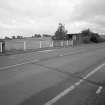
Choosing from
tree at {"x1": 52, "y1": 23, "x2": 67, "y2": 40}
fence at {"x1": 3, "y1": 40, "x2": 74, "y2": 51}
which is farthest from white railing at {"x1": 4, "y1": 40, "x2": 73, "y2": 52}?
tree at {"x1": 52, "y1": 23, "x2": 67, "y2": 40}

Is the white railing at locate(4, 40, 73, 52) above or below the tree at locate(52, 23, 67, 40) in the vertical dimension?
below

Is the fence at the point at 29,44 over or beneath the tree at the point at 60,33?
beneath

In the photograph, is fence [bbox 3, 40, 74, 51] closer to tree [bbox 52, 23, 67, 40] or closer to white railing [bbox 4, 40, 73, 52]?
white railing [bbox 4, 40, 73, 52]

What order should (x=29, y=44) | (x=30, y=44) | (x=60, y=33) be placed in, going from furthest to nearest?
1. (x=60, y=33)
2. (x=30, y=44)
3. (x=29, y=44)

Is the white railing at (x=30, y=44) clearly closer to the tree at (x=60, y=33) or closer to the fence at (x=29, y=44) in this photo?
the fence at (x=29, y=44)

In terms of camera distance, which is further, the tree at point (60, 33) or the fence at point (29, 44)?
the tree at point (60, 33)

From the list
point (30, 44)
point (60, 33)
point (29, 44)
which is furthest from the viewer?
point (60, 33)

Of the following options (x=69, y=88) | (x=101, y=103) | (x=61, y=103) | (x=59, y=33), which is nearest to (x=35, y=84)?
(x=69, y=88)

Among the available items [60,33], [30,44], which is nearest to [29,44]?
[30,44]

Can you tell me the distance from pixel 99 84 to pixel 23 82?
2944 mm

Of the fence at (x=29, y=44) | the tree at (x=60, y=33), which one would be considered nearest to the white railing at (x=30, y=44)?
the fence at (x=29, y=44)

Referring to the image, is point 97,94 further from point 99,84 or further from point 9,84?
point 9,84

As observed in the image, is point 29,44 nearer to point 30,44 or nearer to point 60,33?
point 30,44

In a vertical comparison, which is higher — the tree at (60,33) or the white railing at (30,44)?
the tree at (60,33)
